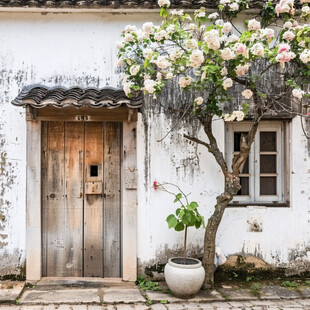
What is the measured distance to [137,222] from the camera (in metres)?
5.52

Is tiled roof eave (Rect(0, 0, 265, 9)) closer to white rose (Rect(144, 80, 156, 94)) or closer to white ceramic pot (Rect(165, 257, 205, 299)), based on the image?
white rose (Rect(144, 80, 156, 94))

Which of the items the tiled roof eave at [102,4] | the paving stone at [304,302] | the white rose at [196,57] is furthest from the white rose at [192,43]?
the paving stone at [304,302]

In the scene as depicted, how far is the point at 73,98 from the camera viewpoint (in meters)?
4.77

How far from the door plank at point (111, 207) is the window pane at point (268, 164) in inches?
94.3

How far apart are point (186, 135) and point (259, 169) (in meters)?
1.44

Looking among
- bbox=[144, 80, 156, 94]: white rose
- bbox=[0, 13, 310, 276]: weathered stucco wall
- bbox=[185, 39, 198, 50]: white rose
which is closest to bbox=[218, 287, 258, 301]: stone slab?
bbox=[0, 13, 310, 276]: weathered stucco wall

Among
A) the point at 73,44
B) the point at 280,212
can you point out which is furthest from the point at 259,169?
the point at 73,44

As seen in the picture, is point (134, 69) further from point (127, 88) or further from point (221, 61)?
point (221, 61)

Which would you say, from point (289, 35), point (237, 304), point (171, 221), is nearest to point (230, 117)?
point (289, 35)

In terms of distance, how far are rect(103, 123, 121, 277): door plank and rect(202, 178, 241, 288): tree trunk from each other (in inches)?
56.5

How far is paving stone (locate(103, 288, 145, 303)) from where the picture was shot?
4.78m

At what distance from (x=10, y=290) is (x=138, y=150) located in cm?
277

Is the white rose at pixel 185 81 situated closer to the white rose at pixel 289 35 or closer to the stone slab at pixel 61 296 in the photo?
the white rose at pixel 289 35

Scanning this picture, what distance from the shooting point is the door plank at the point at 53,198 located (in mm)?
5602
